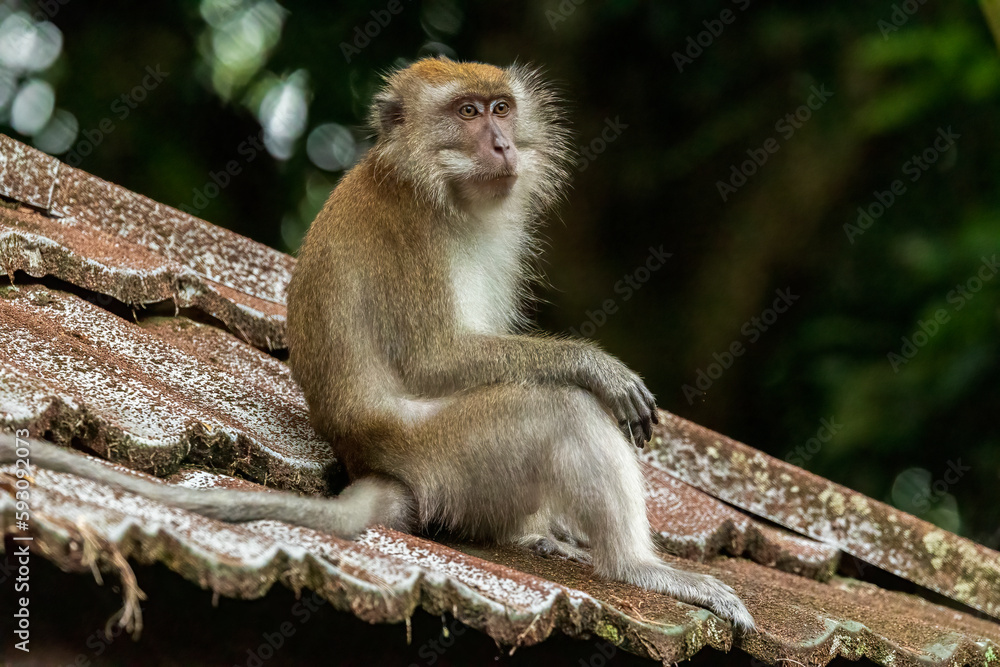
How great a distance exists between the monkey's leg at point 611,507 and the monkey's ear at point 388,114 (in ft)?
5.48

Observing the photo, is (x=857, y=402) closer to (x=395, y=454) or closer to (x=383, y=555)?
(x=395, y=454)

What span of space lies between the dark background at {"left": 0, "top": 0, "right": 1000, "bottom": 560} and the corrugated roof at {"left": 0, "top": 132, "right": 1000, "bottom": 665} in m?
2.98

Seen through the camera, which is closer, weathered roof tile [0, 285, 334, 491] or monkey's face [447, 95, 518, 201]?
weathered roof tile [0, 285, 334, 491]

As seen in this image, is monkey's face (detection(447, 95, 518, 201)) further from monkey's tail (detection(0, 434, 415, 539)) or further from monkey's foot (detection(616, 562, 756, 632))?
monkey's foot (detection(616, 562, 756, 632))

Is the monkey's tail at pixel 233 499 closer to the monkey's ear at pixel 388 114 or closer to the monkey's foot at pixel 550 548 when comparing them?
the monkey's foot at pixel 550 548

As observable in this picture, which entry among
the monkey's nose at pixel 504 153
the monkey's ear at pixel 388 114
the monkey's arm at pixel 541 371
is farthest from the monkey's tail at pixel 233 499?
the monkey's ear at pixel 388 114

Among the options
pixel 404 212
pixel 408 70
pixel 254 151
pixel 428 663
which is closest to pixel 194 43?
pixel 254 151

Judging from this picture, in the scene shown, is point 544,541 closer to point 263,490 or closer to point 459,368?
point 459,368

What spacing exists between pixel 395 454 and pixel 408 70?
1867 mm

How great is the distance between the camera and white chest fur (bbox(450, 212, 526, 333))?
3713 mm

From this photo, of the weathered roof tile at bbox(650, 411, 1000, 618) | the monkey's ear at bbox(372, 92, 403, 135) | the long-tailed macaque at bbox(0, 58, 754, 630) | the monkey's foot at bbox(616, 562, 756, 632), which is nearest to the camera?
the monkey's foot at bbox(616, 562, 756, 632)

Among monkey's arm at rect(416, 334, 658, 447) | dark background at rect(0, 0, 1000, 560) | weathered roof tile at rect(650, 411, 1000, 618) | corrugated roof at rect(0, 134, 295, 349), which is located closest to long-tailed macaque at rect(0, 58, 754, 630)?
monkey's arm at rect(416, 334, 658, 447)

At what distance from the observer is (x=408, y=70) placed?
4.42 meters

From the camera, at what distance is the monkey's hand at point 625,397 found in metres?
3.56
